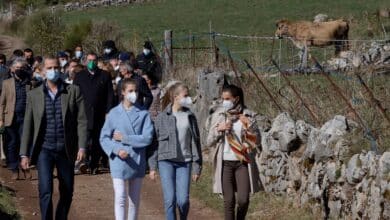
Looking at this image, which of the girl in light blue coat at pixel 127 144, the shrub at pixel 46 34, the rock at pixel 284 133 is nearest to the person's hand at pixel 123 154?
the girl in light blue coat at pixel 127 144

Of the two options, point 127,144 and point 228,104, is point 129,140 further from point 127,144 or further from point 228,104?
point 228,104

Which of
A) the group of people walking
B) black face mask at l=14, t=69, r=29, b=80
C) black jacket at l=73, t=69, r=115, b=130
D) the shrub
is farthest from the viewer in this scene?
the shrub

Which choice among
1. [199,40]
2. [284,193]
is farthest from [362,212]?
[199,40]

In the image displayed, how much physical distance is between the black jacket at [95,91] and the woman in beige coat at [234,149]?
5.52m

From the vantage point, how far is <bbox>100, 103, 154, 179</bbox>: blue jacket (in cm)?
1048

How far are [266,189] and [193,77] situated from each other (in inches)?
276

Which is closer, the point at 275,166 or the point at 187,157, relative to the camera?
the point at 187,157

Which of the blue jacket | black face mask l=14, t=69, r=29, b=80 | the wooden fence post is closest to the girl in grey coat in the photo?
the blue jacket

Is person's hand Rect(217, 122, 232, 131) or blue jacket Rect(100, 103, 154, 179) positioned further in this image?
person's hand Rect(217, 122, 232, 131)

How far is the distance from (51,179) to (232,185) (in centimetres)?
184

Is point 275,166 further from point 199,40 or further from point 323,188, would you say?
point 199,40

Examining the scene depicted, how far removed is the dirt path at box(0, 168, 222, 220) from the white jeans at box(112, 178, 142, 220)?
7.29 ft

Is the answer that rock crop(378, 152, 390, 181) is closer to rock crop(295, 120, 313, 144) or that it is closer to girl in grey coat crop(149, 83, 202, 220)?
girl in grey coat crop(149, 83, 202, 220)

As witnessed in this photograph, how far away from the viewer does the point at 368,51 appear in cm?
2398
